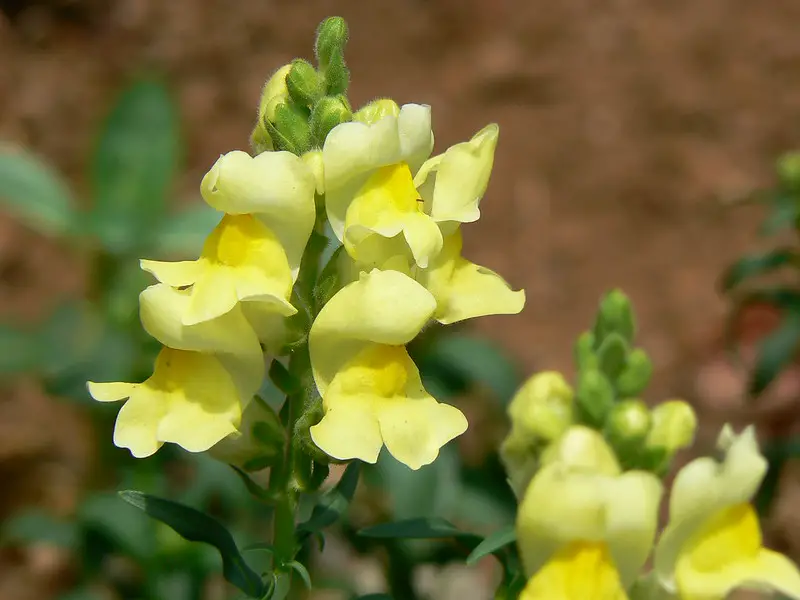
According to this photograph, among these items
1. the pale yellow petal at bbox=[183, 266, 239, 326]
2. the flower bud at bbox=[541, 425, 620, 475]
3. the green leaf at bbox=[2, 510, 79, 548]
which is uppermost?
the pale yellow petal at bbox=[183, 266, 239, 326]

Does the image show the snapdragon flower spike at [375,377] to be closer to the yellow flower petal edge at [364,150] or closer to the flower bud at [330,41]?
the yellow flower petal edge at [364,150]

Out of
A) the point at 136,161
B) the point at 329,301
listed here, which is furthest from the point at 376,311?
the point at 136,161

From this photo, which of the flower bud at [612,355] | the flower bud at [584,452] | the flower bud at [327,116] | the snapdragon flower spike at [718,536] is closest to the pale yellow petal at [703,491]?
the snapdragon flower spike at [718,536]

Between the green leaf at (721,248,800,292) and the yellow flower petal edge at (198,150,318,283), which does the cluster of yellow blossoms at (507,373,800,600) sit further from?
the green leaf at (721,248,800,292)

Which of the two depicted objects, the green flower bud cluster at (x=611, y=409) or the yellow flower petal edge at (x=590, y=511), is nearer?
the yellow flower petal edge at (x=590, y=511)

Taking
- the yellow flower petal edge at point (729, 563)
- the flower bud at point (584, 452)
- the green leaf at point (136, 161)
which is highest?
the flower bud at point (584, 452)

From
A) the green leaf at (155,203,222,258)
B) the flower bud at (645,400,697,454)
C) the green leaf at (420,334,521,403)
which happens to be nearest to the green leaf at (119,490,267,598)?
the flower bud at (645,400,697,454)

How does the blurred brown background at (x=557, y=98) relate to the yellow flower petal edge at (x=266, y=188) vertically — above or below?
below

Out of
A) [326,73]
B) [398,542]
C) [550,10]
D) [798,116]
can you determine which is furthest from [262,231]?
[798,116]
